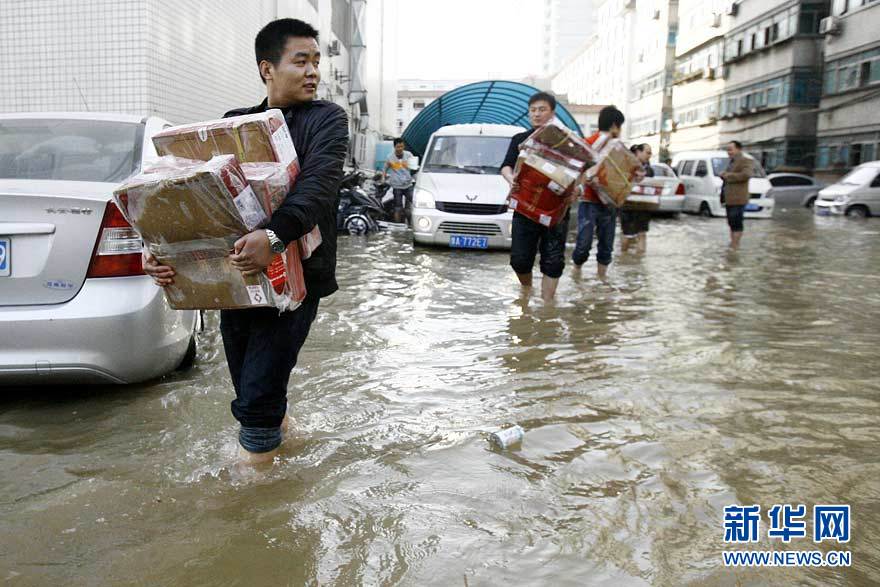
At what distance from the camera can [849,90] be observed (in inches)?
1134

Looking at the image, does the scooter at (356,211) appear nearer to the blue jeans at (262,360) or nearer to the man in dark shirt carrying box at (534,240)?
the man in dark shirt carrying box at (534,240)

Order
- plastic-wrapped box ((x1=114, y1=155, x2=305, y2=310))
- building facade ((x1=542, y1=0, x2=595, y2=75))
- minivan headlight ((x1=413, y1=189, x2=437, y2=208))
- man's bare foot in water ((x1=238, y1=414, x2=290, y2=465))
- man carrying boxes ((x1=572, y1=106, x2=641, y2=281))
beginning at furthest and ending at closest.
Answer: building facade ((x1=542, y1=0, x2=595, y2=75)) → minivan headlight ((x1=413, y1=189, x2=437, y2=208)) → man carrying boxes ((x1=572, y1=106, x2=641, y2=281)) → man's bare foot in water ((x1=238, y1=414, x2=290, y2=465)) → plastic-wrapped box ((x1=114, y1=155, x2=305, y2=310))

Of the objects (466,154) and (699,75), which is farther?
(699,75)

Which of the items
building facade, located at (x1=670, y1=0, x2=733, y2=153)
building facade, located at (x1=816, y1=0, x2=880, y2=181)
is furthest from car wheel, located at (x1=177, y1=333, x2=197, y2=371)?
building facade, located at (x1=670, y1=0, x2=733, y2=153)

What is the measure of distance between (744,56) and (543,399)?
132 ft

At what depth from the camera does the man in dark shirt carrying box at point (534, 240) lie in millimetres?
5863

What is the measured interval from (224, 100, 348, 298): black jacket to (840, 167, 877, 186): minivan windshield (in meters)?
21.5

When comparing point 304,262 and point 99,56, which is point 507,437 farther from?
point 99,56

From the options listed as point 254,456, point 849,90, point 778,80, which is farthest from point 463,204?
point 778,80

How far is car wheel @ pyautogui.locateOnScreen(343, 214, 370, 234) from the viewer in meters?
12.8

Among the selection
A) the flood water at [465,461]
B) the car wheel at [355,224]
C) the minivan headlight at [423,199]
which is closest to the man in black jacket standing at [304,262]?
the flood water at [465,461]

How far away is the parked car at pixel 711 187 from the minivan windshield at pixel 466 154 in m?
10.3

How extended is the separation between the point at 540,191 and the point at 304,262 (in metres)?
3.36

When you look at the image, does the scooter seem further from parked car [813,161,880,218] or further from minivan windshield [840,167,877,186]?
minivan windshield [840,167,877,186]
